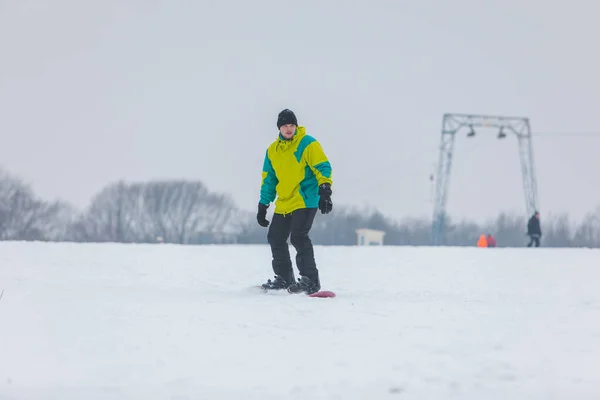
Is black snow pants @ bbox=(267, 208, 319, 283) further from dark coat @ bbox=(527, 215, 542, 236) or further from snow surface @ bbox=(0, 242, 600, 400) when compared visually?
dark coat @ bbox=(527, 215, 542, 236)

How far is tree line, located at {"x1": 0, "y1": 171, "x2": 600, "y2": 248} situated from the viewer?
316 feet

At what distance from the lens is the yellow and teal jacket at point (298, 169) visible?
25.9 feet

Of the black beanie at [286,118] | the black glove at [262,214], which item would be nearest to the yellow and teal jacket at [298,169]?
the black beanie at [286,118]

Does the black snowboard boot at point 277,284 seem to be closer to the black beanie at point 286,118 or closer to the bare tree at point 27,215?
the black beanie at point 286,118

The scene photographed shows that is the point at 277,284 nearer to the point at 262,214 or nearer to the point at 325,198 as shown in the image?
the point at 262,214

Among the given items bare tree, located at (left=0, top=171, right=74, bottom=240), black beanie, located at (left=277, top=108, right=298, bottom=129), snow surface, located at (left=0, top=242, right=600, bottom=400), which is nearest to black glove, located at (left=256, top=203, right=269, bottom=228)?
snow surface, located at (left=0, top=242, right=600, bottom=400)

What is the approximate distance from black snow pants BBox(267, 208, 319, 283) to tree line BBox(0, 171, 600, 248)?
85041 millimetres

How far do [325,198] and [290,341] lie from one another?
288 centimetres

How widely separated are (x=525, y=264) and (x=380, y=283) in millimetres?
4825

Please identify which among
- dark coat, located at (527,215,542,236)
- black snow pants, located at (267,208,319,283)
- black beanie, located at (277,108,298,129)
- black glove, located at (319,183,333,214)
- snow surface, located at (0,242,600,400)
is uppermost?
dark coat, located at (527,215,542,236)

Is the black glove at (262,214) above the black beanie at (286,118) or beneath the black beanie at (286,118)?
beneath

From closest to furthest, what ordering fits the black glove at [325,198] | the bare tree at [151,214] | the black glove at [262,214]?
the black glove at [325,198]
the black glove at [262,214]
the bare tree at [151,214]

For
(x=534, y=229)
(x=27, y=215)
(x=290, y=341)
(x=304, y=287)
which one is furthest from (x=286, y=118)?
(x=27, y=215)

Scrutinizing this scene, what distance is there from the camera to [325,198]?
25.5 feet
